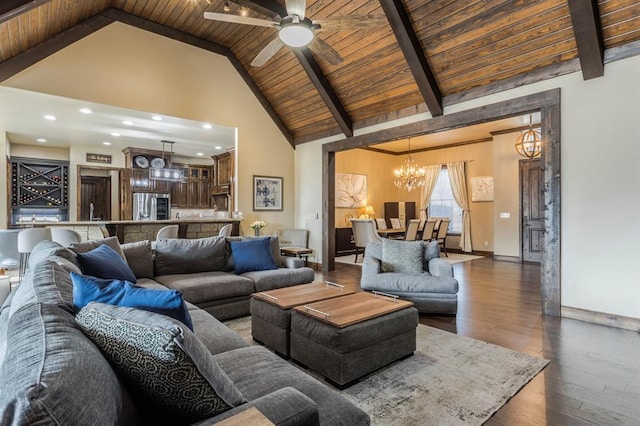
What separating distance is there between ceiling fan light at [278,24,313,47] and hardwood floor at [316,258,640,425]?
11.2 ft

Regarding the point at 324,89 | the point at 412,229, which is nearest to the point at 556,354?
the point at 324,89

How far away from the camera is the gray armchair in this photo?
3.86 m

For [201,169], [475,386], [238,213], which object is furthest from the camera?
[201,169]

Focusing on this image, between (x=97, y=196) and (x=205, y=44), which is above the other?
(x=205, y=44)

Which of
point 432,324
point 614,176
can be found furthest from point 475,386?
→ point 614,176

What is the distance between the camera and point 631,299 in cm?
350

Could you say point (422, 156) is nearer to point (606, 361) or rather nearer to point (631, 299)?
point (631, 299)

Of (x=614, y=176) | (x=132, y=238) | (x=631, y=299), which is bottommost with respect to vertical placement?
(x=631, y=299)

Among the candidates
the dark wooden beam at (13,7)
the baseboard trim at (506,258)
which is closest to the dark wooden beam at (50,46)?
the dark wooden beam at (13,7)

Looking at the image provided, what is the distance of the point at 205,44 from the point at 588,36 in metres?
6.04

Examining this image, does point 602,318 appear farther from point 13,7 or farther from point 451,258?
point 13,7

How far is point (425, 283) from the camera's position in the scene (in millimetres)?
3914

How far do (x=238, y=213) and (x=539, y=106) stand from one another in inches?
214

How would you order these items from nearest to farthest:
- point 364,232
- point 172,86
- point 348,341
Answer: point 348,341 → point 172,86 → point 364,232
